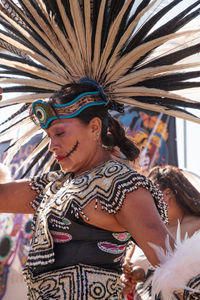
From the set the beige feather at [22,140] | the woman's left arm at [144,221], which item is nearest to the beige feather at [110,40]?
the beige feather at [22,140]

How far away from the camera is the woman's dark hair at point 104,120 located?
269cm

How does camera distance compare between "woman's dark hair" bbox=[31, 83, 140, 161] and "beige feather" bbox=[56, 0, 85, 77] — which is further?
"beige feather" bbox=[56, 0, 85, 77]

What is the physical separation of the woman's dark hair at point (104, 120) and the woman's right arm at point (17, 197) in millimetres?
557

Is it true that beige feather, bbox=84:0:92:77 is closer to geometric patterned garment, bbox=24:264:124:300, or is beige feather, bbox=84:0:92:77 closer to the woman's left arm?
the woman's left arm

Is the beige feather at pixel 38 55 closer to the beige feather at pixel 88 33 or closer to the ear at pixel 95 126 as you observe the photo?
the beige feather at pixel 88 33

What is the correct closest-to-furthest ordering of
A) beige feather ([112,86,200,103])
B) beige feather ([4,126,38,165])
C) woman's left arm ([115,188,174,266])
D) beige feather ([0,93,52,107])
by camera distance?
woman's left arm ([115,188,174,266])
beige feather ([112,86,200,103])
beige feather ([0,93,52,107])
beige feather ([4,126,38,165])

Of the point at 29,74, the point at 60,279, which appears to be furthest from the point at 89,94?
the point at 60,279

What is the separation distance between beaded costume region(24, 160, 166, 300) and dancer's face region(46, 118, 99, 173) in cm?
17

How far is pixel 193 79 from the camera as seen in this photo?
2.96 metres

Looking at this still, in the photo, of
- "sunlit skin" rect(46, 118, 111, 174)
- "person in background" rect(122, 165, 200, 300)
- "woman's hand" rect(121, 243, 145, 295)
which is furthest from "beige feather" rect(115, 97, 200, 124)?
"woman's hand" rect(121, 243, 145, 295)

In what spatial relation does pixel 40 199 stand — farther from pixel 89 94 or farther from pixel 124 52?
pixel 124 52

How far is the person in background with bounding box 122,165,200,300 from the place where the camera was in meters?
4.46

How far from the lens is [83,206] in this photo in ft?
7.81

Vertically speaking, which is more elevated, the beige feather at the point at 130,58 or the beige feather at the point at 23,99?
the beige feather at the point at 130,58
